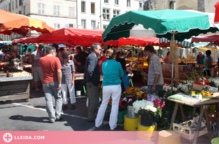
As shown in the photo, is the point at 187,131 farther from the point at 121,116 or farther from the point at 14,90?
the point at 14,90

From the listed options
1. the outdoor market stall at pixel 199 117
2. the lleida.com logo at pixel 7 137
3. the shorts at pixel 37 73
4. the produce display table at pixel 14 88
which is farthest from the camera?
the shorts at pixel 37 73

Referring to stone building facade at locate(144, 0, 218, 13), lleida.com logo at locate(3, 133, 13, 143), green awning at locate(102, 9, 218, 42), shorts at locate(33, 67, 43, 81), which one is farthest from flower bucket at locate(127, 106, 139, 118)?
stone building facade at locate(144, 0, 218, 13)

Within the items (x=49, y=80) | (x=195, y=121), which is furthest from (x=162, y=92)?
(x=49, y=80)

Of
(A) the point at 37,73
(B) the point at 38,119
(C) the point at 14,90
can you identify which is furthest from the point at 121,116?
(A) the point at 37,73

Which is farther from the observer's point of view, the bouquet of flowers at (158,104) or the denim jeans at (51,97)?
the denim jeans at (51,97)

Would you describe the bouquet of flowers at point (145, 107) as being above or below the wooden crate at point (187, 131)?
above

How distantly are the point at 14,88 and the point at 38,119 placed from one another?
2286mm

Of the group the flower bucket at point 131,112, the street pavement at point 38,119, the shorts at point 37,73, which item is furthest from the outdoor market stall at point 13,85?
the flower bucket at point 131,112

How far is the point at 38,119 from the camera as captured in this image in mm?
5492

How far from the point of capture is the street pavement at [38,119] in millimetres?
4797

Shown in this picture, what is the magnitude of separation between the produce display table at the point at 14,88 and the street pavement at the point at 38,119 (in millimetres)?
251

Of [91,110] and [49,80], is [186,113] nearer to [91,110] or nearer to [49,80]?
[91,110]

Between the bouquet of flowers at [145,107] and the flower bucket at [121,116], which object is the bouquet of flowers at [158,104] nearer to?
the bouquet of flowers at [145,107]

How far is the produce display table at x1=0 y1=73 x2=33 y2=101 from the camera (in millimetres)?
6949
